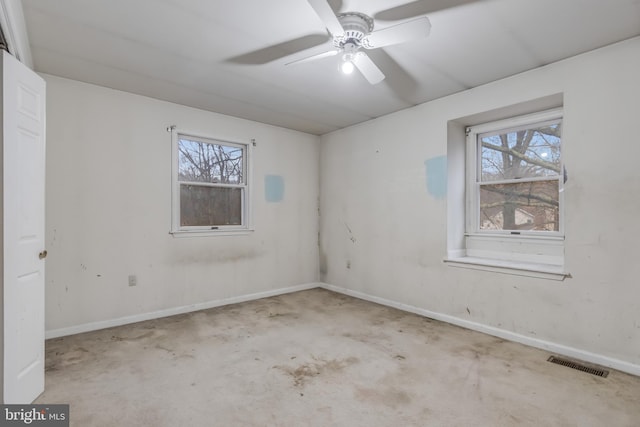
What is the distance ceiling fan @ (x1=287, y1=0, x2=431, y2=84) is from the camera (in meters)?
1.90

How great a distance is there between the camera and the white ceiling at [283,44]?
2104 mm

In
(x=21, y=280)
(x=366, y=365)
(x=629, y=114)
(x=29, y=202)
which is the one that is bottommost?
(x=366, y=365)

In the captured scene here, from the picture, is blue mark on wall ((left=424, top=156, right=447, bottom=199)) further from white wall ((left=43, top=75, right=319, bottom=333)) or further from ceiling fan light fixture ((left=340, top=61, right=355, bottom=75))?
white wall ((left=43, top=75, right=319, bottom=333))

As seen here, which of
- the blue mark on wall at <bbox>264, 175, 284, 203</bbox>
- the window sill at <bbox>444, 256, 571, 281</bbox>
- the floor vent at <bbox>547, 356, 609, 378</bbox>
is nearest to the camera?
the floor vent at <bbox>547, 356, 609, 378</bbox>

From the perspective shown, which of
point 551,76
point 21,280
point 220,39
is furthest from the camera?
point 551,76

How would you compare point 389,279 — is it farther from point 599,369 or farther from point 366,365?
point 599,369

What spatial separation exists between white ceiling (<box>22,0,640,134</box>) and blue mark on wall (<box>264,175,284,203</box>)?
1318mm

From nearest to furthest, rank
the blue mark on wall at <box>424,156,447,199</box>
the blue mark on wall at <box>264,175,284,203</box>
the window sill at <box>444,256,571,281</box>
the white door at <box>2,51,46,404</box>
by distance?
1. the white door at <box>2,51,46,404</box>
2. the window sill at <box>444,256,571,281</box>
3. the blue mark on wall at <box>424,156,447,199</box>
4. the blue mark on wall at <box>264,175,284,203</box>

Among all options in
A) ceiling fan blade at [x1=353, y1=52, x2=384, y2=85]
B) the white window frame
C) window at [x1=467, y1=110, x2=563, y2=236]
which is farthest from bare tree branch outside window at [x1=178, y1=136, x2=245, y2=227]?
window at [x1=467, y1=110, x2=563, y2=236]

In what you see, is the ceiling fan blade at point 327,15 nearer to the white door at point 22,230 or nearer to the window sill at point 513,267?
the white door at point 22,230

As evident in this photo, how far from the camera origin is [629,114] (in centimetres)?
247

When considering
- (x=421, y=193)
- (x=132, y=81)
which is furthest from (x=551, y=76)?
(x=132, y=81)

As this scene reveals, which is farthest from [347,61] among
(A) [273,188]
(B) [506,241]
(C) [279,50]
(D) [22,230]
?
(A) [273,188]

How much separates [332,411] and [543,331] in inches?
85.2
